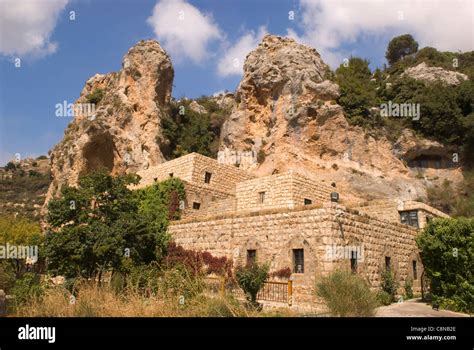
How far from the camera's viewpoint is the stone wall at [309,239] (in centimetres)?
1273

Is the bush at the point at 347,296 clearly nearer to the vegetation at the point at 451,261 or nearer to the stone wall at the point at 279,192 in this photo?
the vegetation at the point at 451,261

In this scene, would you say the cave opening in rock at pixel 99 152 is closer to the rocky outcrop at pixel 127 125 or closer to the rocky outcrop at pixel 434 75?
the rocky outcrop at pixel 127 125

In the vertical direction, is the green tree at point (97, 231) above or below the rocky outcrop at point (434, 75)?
below

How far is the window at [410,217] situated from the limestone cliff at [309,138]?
6729 mm

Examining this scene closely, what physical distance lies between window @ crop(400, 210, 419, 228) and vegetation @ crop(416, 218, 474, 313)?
280 inches

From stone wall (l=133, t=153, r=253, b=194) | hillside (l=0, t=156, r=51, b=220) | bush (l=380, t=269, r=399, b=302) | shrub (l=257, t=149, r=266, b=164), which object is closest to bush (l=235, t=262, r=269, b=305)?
bush (l=380, t=269, r=399, b=302)

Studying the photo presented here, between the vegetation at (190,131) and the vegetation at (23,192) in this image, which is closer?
the vegetation at (190,131)

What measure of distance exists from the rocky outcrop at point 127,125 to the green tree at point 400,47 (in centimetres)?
3771

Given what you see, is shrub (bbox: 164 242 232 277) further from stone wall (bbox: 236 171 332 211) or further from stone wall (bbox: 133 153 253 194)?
stone wall (bbox: 133 153 253 194)

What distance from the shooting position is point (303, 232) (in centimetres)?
1335

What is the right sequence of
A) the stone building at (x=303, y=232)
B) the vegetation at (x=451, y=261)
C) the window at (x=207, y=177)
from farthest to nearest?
1. the window at (x=207, y=177)
2. the stone building at (x=303, y=232)
3. the vegetation at (x=451, y=261)

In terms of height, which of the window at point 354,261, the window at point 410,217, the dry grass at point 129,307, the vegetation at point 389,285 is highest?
the window at point 410,217

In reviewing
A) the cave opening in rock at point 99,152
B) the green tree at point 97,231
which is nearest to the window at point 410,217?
the green tree at point 97,231

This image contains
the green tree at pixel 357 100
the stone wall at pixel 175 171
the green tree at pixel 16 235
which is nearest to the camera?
the stone wall at pixel 175 171
